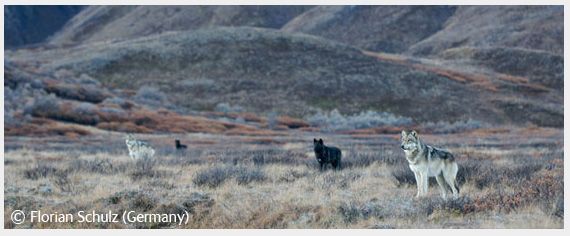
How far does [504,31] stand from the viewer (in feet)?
413

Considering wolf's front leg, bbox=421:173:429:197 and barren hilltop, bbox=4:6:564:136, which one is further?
barren hilltop, bbox=4:6:564:136

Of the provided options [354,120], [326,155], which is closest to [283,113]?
[354,120]

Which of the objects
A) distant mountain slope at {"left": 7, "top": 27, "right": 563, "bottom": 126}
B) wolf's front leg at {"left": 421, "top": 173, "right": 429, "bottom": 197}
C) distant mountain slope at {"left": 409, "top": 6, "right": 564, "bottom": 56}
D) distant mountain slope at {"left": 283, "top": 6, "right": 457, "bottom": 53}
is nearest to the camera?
wolf's front leg at {"left": 421, "top": 173, "right": 429, "bottom": 197}

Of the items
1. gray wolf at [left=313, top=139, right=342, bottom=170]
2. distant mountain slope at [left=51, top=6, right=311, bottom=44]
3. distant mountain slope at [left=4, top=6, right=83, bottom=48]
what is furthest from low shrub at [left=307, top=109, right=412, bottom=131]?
Result: distant mountain slope at [left=4, top=6, right=83, bottom=48]

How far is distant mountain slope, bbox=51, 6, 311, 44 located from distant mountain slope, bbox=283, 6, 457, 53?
426 inches

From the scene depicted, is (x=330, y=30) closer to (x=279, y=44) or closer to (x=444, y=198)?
(x=279, y=44)

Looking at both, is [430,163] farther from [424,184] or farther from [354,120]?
[354,120]

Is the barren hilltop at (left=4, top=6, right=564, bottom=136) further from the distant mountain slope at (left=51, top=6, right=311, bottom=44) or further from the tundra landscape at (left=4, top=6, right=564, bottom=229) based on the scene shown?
the distant mountain slope at (left=51, top=6, right=311, bottom=44)

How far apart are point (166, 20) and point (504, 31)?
73.4 m

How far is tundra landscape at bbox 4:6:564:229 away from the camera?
41.1ft

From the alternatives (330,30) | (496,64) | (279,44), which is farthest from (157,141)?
(330,30)

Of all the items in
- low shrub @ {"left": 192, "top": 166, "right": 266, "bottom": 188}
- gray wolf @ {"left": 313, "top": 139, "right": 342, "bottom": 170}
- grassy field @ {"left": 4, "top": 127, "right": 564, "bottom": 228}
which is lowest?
grassy field @ {"left": 4, "top": 127, "right": 564, "bottom": 228}

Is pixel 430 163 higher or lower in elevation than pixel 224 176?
higher

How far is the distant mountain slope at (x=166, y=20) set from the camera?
539ft
